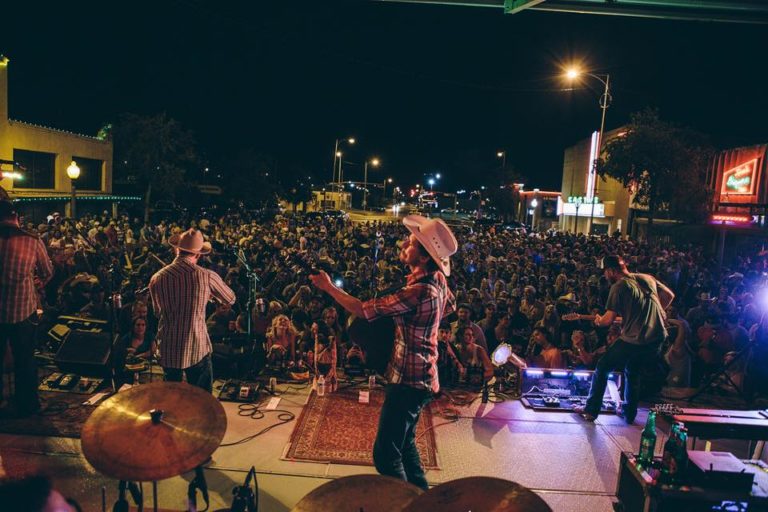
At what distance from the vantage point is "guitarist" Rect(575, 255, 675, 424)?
202 inches

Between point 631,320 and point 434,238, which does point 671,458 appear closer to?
point 631,320

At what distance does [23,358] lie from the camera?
483 centimetres

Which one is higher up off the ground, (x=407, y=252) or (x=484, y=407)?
(x=407, y=252)

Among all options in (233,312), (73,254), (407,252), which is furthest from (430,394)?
(73,254)

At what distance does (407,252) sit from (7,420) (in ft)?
14.4

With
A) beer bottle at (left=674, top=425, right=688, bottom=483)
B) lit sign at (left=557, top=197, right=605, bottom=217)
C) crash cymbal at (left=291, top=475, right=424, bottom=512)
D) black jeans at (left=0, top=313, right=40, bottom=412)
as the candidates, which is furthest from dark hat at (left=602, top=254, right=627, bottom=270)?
lit sign at (left=557, top=197, right=605, bottom=217)

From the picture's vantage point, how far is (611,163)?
81.7 feet

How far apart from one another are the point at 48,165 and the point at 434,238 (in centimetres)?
2907

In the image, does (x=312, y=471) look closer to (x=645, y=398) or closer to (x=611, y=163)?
(x=645, y=398)

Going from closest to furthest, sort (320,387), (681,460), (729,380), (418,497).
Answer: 1. (418,497)
2. (681,460)
3. (320,387)
4. (729,380)

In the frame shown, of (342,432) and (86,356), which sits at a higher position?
(86,356)

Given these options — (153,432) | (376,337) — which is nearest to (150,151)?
(376,337)

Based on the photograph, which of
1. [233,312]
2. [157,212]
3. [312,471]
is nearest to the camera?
[312,471]

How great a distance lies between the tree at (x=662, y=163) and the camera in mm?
23312
